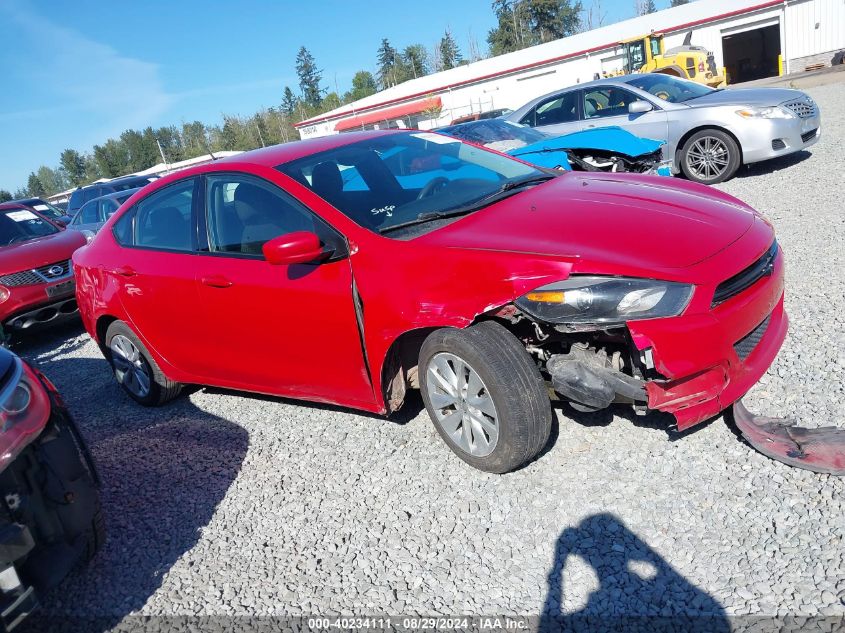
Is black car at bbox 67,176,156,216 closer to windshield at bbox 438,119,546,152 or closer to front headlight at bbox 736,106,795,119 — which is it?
windshield at bbox 438,119,546,152

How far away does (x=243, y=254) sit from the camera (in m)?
3.96

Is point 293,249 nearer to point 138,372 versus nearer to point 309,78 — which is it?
point 138,372

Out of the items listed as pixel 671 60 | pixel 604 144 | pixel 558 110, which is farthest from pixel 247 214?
pixel 671 60

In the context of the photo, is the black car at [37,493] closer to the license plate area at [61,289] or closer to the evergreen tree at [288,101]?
the license plate area at [61,289]

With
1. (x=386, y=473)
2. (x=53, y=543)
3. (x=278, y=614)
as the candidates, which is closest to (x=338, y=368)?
(x=386, y=473)

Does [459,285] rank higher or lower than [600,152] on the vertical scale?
higher

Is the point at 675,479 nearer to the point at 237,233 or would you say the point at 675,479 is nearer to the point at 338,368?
the point at 338,368

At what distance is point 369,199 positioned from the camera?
3715 mm

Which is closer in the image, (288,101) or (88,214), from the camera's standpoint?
(88,214)

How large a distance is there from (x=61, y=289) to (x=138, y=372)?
3.82 m

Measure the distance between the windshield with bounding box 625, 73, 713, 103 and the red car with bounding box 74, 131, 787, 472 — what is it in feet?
21.5

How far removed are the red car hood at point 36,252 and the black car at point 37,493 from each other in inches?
223

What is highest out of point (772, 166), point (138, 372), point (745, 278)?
point (745, 278)

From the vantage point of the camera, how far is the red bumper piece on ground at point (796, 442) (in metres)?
2.86
